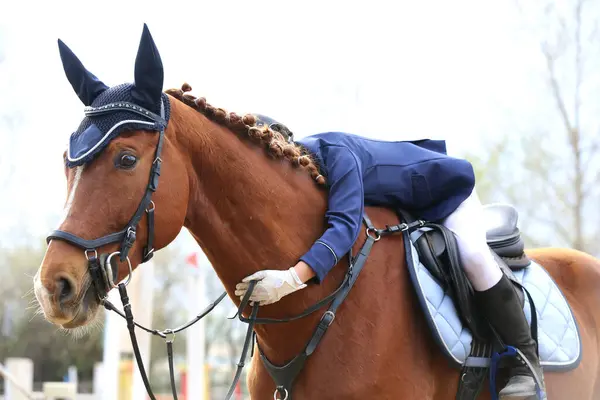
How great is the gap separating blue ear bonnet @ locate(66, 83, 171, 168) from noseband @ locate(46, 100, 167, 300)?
1cm

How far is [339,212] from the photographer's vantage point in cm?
253

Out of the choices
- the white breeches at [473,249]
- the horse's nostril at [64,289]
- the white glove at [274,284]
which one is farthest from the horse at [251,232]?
the white breeches at [473,249]

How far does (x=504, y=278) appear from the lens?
2859 mm

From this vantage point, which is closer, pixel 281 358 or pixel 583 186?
pixel 281 358

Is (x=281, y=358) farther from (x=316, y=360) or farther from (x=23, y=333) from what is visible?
(x=23, y=333)

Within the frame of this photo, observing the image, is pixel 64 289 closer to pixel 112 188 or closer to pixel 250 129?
pixel 112 188

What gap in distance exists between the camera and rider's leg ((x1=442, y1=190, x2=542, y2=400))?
9.11ft

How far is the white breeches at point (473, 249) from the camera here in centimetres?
278

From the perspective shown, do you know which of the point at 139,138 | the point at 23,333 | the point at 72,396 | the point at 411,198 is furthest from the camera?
the point at 23,333

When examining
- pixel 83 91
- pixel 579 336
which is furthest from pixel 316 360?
pixel 579 336

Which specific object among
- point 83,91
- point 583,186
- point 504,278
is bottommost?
point 583,186

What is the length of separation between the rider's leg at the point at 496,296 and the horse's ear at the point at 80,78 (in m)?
1.63

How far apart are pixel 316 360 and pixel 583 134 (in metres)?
12.1

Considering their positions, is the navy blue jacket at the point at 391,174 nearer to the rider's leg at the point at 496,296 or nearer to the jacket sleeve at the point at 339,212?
the jacket sleeve at the point at 339,212
